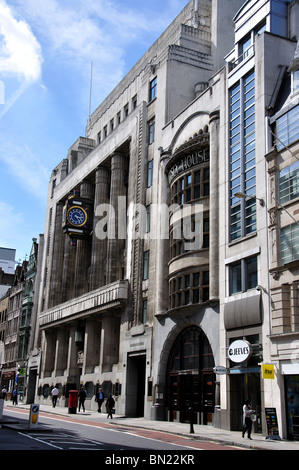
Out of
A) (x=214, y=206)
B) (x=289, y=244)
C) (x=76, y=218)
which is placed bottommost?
(x=289, y=244)

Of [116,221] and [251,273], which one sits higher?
[116,221]

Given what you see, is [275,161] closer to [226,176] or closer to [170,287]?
[226,176]

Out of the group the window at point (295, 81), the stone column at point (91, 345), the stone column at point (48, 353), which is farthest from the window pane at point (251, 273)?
the stone column at point (48, 353)

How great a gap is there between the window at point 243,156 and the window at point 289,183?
2.52 meters

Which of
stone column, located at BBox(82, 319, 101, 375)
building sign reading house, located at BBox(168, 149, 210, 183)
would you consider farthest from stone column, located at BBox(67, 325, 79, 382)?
building sign reading house, located at BBox(168, 149, 210, 183)

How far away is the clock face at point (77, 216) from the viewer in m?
60.5

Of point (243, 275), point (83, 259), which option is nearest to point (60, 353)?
point (83, 259)

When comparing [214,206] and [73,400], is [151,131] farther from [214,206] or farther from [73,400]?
[73,400]

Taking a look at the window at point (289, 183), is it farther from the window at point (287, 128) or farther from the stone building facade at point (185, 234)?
the window at point (287, 128)

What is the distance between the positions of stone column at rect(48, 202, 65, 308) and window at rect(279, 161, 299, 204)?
42916mm

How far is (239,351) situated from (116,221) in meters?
27.4

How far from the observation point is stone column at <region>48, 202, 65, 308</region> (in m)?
67.6

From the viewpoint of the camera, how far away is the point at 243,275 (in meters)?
31.2

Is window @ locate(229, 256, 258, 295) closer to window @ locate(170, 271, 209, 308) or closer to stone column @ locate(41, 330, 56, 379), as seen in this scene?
window @ locate(170, 271, 209, 308)
